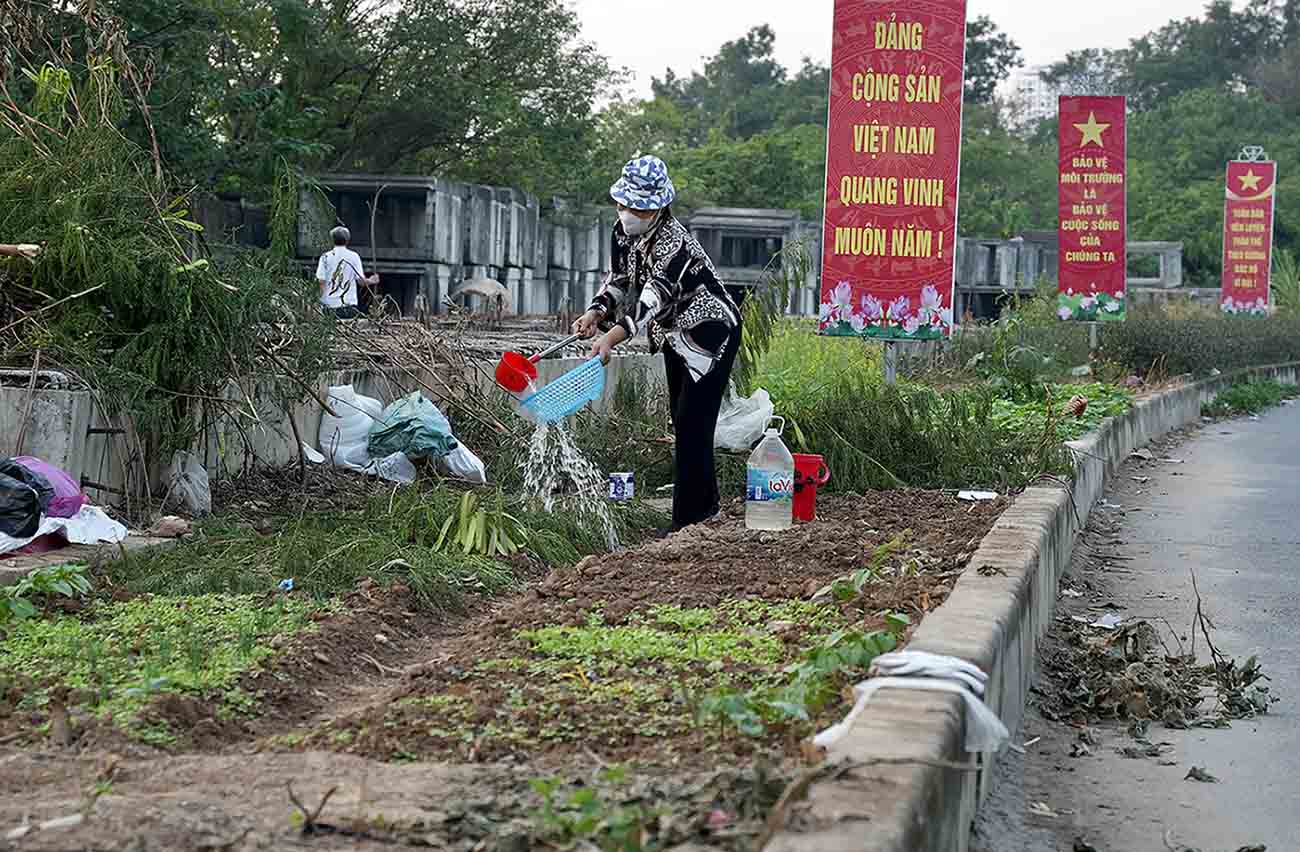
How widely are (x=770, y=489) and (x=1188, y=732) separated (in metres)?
2.90

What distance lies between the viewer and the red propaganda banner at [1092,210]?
2475cm

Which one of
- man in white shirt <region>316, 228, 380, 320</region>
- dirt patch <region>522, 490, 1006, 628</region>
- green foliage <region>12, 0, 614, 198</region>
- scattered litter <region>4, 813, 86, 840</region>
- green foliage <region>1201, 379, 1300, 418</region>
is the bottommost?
green foliage <region>1201, 379, 1300, 418</region>

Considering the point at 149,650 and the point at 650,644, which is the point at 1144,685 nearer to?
the point at 650,644

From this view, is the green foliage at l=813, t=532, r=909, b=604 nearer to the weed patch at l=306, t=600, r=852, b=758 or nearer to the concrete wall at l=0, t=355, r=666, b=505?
the weed patch at l=306, t=600, r=852, b=758

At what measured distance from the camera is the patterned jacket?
887cm

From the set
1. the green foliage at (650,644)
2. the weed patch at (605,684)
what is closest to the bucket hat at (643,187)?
the weed patch at (605,684)

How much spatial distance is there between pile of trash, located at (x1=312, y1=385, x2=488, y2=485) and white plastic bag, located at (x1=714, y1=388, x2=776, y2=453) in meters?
1.36

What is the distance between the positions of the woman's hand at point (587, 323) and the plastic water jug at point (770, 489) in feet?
3.24

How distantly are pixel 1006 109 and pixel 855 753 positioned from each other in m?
93.8

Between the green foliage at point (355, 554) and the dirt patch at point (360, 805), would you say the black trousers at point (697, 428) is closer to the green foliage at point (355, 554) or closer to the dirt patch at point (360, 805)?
the green foliage at point (355, 554)

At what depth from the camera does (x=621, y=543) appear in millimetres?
8836

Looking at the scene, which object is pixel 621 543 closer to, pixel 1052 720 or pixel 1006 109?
pixel 1052 720

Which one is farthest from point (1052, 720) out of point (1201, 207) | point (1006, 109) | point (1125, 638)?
point (1006, 109)

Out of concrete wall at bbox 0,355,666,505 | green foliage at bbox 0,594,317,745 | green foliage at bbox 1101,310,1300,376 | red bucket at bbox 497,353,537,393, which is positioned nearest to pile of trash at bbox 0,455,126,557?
concrete wall at bbox 0,355,666,505
